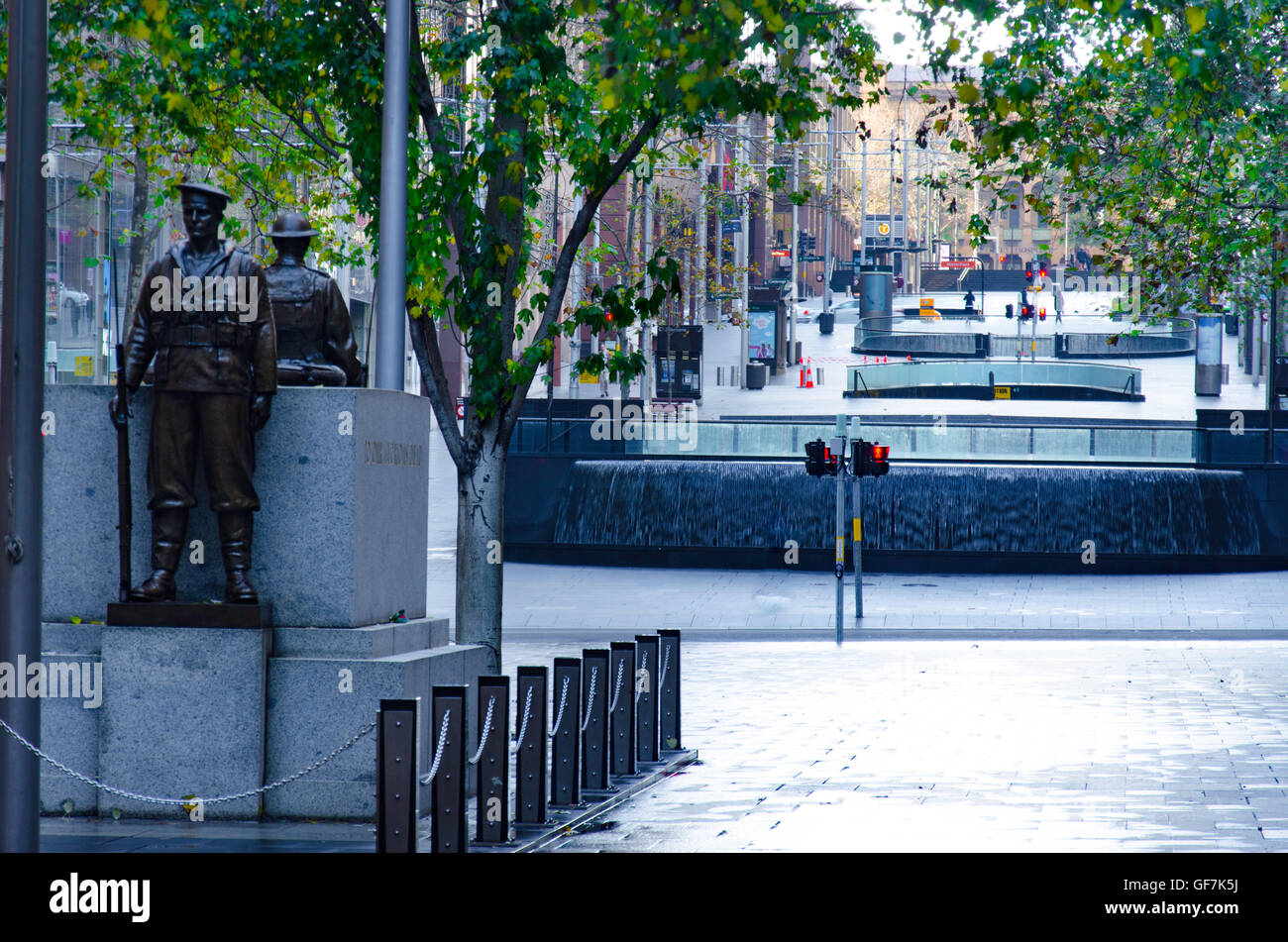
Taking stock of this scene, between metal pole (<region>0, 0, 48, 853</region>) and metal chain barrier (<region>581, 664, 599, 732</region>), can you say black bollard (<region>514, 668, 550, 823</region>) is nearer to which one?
metal chain barrier (<region>581, 664, 599, 732</region>)

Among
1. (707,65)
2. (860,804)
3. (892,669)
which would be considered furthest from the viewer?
(892,669)

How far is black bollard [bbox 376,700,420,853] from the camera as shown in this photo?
24.1 feet

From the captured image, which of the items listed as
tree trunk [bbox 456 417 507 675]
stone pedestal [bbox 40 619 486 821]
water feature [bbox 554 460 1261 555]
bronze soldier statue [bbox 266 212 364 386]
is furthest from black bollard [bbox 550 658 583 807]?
water feature [bbox 554 460 1261 555]

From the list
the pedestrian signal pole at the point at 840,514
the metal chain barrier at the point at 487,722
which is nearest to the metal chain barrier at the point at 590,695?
the metal chain barrier at the point at 487,722

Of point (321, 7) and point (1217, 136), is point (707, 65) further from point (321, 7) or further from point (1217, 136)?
point (1217, 136)

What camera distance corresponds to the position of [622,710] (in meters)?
11.3

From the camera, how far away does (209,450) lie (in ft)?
30.1

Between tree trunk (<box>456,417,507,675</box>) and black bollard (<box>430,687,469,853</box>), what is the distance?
5.06 m

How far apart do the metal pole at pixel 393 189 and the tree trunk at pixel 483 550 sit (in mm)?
935

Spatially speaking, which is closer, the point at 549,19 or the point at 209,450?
the point at 209,450

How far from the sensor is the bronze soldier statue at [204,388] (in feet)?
30.1

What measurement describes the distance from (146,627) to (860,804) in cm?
418

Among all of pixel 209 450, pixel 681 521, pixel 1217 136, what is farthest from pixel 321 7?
pixel 681 521
